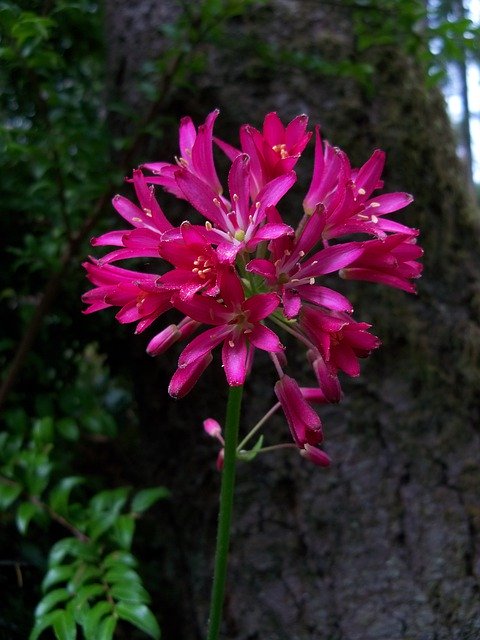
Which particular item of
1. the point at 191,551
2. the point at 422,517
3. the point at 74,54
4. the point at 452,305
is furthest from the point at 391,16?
the point at 191,551

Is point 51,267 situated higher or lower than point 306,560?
higher

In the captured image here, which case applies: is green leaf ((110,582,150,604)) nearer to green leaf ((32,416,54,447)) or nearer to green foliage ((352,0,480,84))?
green leaf ((32,416,54,447))

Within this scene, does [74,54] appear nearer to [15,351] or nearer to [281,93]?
[281,93]

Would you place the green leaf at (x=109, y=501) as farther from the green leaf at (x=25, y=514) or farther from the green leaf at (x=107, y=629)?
the green leaf at (x=107, y=629)

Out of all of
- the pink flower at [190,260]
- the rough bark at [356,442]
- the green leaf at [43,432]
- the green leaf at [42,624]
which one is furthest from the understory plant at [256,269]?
the green leaf at [43,432]

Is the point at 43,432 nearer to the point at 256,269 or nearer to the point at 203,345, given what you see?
the point at 203,345
